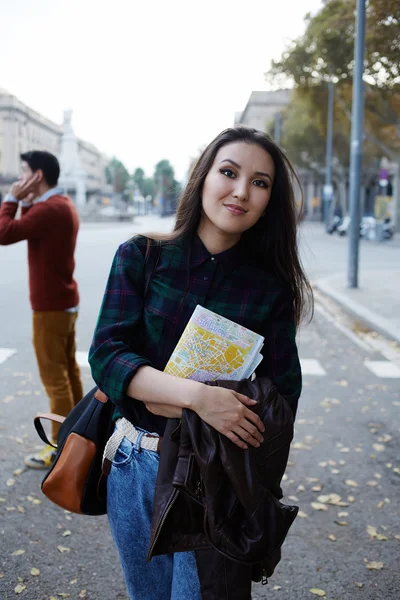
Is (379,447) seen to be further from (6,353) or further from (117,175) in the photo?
(117,175)

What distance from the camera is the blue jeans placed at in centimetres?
167

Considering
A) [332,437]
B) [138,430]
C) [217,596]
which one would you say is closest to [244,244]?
[138,430]

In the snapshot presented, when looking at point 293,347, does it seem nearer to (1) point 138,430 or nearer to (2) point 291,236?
(2) point 291,236

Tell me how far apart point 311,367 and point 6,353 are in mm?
3447

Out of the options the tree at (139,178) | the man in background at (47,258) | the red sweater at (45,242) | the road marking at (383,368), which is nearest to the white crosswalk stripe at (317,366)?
the road marking at (383,368)

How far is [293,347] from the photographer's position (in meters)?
1.78

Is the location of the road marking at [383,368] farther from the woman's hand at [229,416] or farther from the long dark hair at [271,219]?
the woman's hand at [229,416]

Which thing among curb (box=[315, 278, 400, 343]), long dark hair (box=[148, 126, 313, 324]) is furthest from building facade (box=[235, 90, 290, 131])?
long dark hair (box=[148, 126, 313, 324])

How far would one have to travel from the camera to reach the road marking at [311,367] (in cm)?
662

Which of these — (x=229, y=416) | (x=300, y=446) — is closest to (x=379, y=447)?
(x=300, y=446)

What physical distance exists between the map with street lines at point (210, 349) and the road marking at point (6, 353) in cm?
557

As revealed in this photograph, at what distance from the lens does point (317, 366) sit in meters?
6.87

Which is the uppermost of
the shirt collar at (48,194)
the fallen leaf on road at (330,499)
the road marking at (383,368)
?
the shirt collar at (48,194)

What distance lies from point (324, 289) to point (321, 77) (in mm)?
14926
